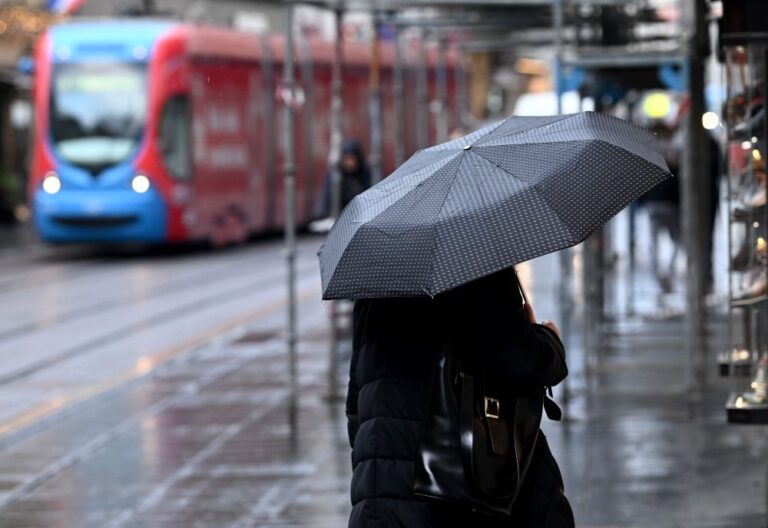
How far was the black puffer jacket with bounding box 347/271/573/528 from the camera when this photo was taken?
14.3 feet

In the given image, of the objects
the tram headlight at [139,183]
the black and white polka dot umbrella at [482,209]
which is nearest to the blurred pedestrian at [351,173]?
the tram headlight at [139,183]

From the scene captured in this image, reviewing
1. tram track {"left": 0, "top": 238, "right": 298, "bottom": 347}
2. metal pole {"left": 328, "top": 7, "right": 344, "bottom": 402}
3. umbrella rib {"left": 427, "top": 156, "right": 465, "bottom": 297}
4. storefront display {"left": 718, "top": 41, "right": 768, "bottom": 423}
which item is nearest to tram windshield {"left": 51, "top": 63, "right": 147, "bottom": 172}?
tram track {"left": 0, "top": 238, "right": 298, "bottom": 347}

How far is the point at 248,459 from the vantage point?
931cm

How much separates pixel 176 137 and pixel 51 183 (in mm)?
1957

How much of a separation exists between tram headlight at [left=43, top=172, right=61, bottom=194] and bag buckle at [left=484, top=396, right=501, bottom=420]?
22524 mm

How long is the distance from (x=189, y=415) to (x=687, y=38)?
374 centimetres

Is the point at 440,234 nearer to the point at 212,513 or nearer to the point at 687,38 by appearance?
the point at 212,513

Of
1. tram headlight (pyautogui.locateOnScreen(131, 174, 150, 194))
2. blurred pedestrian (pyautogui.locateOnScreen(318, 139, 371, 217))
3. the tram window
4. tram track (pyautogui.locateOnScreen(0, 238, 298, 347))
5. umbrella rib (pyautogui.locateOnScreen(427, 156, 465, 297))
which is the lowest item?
tram track (pyautogui.locateOnScreen(0, 238, 298, 347))

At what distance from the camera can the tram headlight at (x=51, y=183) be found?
1039 inches

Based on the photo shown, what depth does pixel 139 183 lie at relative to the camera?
26062 millimetres

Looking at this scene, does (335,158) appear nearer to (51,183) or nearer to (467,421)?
(467,421)

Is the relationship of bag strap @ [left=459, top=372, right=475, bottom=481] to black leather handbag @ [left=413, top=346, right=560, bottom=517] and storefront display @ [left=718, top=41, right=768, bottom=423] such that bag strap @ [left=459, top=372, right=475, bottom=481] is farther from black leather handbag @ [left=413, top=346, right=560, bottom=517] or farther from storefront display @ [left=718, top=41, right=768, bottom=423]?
storefront display @ [left=718, top=41, right=768, bottom=423]

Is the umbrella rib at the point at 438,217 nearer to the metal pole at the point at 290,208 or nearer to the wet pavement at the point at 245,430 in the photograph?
the wet pavement at the point at 245,430

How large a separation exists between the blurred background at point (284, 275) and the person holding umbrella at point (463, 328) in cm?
200
